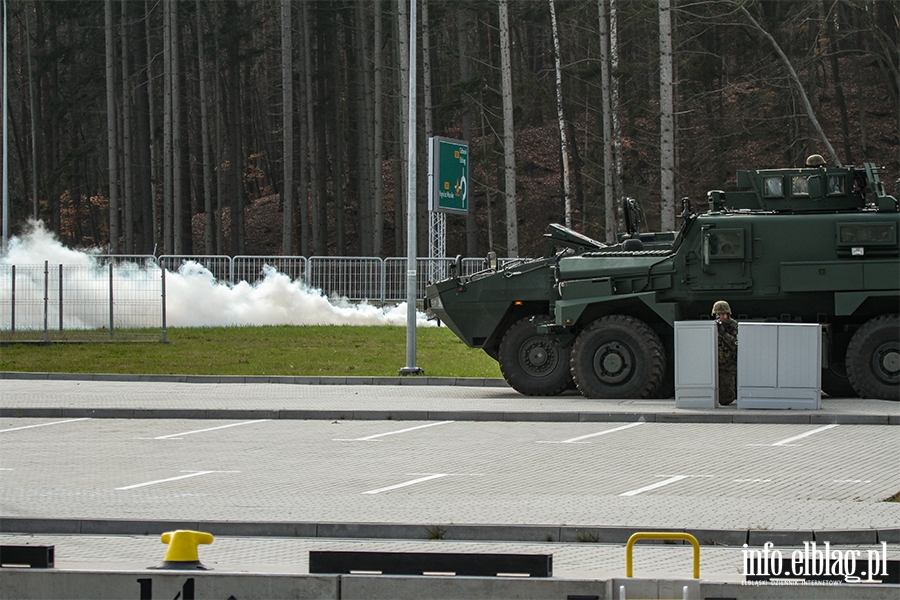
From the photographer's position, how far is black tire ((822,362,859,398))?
59.5ft

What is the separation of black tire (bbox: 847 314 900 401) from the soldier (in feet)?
6.02

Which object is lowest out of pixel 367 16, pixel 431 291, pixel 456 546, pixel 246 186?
pixel 456 546

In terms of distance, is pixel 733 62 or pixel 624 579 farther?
pixel 733 62

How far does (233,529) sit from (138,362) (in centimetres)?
1753

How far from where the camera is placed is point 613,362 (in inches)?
709

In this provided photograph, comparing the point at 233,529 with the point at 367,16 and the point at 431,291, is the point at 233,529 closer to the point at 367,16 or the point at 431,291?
the point at 431,291

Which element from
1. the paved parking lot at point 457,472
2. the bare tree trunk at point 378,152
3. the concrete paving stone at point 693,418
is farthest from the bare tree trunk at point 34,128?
the concrete paving stone at point 693,418

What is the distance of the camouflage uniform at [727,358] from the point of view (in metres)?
16.8

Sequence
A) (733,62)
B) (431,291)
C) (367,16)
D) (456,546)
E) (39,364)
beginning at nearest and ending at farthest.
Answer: (456,546) < (431,291) < (39,364) < (733,62) < (367,16)

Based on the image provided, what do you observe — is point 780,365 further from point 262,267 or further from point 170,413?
point 262,267

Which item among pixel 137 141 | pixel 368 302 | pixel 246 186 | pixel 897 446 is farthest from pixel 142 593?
pixel 246 186

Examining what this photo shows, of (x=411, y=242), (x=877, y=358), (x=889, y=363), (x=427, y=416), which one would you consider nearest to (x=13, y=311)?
(x=411, y=242)

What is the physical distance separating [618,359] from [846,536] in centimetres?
990

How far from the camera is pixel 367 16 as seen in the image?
56.3m
